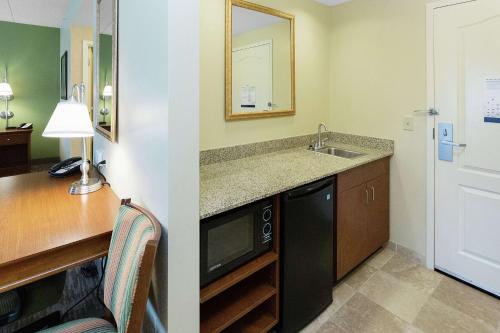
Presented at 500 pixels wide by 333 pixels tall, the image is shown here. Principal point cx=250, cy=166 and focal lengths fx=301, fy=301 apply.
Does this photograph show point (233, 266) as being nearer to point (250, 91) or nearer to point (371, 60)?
point (250, 91)

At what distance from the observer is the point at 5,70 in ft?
15.9

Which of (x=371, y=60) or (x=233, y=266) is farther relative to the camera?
(x=371, y=60)

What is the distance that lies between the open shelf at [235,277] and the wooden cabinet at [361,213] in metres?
0.70

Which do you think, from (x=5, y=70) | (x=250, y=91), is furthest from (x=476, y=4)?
(x=5, y=70)

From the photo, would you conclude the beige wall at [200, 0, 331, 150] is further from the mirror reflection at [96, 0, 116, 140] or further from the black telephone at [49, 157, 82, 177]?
the black telephone at [49, 157, 82, 177]

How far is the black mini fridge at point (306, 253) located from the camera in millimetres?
1614

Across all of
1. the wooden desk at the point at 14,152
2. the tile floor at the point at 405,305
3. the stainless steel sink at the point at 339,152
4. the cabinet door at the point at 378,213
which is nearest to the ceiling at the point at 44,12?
the wooden desk at the point at 14,152

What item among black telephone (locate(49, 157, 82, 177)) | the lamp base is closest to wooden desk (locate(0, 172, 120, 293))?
the lamp base

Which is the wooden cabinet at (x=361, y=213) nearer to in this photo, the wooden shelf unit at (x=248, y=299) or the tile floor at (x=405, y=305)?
the tile floor at (x=405, y=305)

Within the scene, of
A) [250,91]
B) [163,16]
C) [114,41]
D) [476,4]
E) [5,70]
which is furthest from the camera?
[5,70]

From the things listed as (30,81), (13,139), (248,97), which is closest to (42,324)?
(248,97)

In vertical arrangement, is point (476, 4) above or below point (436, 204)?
above

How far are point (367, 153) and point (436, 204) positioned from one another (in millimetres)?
638

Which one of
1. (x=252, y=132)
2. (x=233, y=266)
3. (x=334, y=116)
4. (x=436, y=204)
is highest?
(x=334, y=116)
